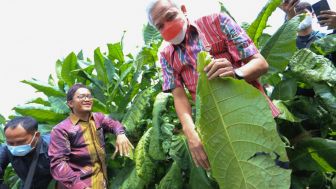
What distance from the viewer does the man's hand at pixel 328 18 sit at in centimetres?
230

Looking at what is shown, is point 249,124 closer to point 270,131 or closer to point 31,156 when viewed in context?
point 270,131

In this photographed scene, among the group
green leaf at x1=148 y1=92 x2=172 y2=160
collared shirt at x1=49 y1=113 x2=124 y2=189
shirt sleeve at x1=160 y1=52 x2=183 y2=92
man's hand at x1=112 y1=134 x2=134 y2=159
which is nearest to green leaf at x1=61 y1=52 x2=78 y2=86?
collared shirt at x1=49 y1=113 x2=124 y2=189

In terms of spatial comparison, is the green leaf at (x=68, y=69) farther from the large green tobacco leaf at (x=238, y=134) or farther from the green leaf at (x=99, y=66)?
the large green tobacco leaf at (x=238, y=134)

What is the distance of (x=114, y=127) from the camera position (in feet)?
7.80

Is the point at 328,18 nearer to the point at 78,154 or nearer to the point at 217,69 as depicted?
the point at 217,69

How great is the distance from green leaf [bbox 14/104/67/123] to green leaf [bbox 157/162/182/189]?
1.30 metres

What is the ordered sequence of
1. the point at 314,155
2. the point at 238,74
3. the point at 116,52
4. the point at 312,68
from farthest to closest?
the point at 116,52
the point at 312,68
the point at 314,155
the point at 238,74

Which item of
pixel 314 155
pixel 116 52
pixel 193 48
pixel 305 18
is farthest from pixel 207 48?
pixel 116 52

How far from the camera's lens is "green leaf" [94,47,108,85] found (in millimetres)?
2980

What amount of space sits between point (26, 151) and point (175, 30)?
1.39m

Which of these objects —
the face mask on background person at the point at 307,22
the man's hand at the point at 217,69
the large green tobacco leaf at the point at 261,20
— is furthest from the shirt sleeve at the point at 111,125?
the face mask on background person at the point at 307,22

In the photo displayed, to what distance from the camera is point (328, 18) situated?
2322 mm

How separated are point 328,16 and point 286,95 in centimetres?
59

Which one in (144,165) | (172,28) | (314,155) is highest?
(172,28)
